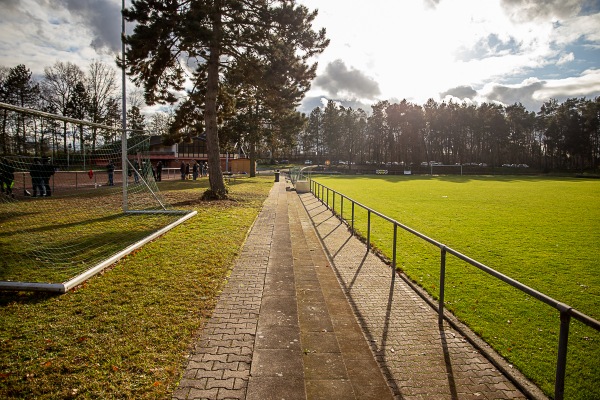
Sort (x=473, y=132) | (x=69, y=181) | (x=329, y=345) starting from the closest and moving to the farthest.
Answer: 1. (x=329, y=345)
2. (x=69, y=181)
3. (x=473, y=132)

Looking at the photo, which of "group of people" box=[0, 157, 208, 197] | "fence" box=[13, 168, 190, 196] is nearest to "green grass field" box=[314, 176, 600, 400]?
"group of people" box=[0, 157, 208, 197]

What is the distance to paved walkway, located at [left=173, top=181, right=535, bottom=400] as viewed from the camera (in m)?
3.07

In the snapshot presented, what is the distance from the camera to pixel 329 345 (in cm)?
382

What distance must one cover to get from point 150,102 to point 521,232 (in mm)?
16568

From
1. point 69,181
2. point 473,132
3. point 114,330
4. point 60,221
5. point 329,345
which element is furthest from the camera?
point 473,132

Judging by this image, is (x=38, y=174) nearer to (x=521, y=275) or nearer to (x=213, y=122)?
(x=213, y=122)

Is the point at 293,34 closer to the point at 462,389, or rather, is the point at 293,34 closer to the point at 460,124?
the point at 462,389

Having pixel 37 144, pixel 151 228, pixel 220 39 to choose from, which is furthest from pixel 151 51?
pixel 151 228

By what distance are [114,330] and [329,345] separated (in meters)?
2.39

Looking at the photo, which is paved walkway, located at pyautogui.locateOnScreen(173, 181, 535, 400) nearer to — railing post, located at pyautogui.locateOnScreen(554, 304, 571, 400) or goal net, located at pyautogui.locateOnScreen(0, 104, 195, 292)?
railing post, located at pyautogui.locateOnScreen(554, 304, 571, 400)

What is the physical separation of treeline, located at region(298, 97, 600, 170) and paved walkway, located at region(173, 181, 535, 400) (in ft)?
255

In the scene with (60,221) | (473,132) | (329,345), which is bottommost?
(329,345)

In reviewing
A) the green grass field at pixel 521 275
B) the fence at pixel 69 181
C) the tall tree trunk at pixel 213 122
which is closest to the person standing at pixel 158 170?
the fence at pixel 69 181

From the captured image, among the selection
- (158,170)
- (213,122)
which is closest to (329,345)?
(213,122)
